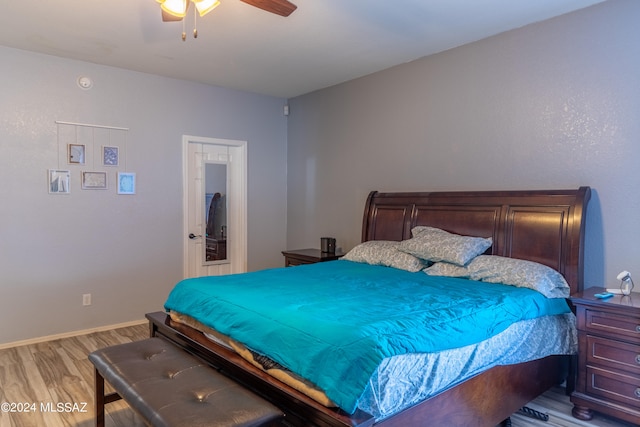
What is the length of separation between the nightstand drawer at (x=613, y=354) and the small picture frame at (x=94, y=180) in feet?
14.3

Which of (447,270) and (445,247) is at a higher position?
(445,247)

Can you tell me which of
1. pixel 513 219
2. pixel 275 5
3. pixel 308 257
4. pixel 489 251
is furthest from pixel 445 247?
pixel 275 5

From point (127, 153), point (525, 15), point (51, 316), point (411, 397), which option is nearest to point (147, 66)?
point (127, 153)

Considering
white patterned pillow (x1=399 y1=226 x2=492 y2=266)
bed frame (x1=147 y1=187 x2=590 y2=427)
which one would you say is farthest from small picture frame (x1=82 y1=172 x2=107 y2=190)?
white patterned pillow (x1=399 y1=226 x2=492 y2=266)

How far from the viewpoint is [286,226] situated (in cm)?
571

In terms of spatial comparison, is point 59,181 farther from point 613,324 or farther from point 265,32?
point 613,324

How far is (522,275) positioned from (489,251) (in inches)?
21.9

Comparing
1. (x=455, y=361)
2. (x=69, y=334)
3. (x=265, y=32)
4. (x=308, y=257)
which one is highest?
(x=265, y=32)

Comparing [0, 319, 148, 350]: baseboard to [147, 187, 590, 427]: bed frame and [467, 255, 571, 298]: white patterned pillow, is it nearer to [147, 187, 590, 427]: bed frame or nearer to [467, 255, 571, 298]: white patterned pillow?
[147, 187, 590, 427]: bed frame

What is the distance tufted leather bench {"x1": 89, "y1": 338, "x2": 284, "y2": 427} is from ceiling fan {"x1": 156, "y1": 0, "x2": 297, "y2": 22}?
1.88 meters

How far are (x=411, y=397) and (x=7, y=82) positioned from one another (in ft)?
13.9

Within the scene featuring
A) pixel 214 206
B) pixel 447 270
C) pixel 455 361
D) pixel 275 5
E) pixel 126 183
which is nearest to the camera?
pixel 455 361

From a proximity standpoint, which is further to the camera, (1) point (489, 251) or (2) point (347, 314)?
(1) point (489, 251)

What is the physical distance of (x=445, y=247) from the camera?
3.22 metres
